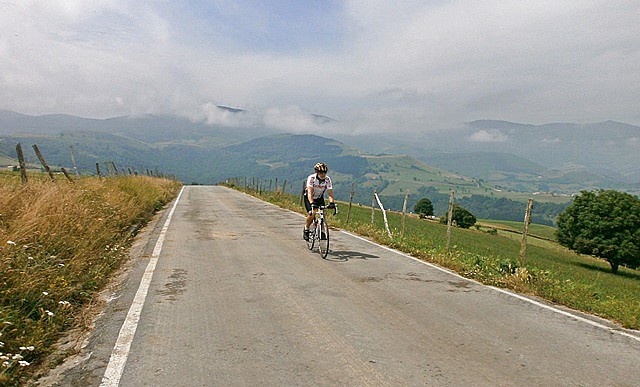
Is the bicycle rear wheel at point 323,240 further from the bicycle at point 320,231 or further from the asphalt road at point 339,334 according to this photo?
the asphalt road at point 339,334

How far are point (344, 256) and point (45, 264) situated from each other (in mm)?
5836

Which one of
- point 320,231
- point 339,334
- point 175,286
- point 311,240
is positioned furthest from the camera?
point 311,240

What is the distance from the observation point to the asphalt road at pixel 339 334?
3691mm

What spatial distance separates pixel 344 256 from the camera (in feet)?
31.1

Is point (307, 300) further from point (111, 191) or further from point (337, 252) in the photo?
point (111, 191)

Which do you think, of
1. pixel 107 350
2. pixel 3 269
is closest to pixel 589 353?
pixel 107 350

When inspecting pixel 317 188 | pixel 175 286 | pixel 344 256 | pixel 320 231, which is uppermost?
pixel 317 188

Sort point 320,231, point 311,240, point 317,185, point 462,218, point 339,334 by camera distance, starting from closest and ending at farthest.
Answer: point 339,334 < point 320,231 < point 317,185 < point 311,240 < point 462,218

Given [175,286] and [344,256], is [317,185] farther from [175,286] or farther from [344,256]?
[175,286]

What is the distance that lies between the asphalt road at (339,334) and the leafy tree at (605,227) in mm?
41701

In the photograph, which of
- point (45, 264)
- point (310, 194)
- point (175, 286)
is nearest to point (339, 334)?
point (175, 286)

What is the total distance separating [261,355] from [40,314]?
2.82 meters

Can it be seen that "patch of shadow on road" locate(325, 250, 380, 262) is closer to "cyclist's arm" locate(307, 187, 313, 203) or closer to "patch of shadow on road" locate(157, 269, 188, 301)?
"cyclist's arm" locate(307, 187, 313, 203)

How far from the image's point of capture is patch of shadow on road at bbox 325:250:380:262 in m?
9.14
